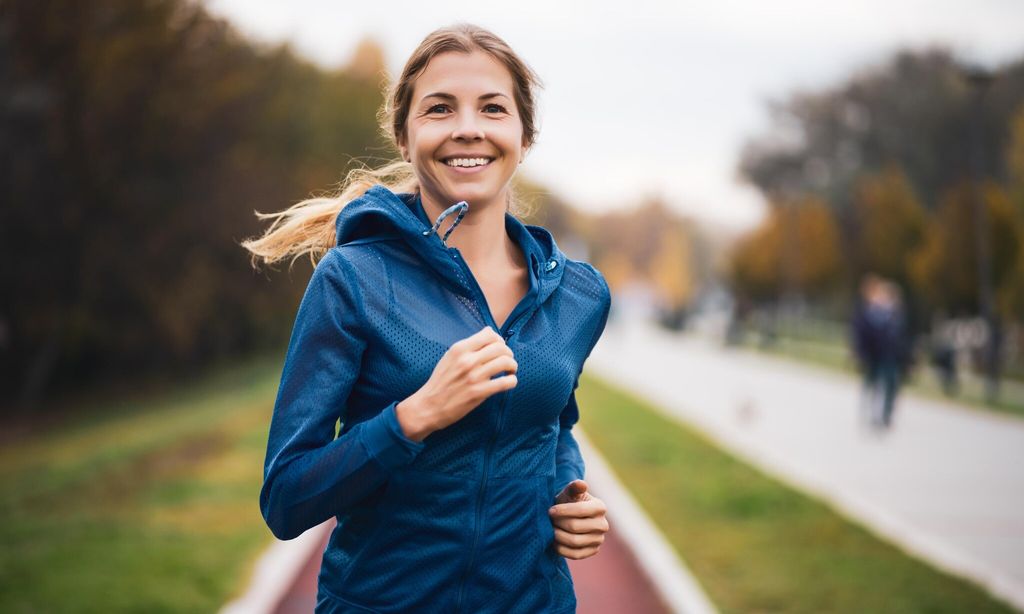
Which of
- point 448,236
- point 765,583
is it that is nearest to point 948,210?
point 765,583

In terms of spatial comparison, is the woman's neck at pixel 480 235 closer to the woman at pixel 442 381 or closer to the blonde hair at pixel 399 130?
the woman at pixel 442 381

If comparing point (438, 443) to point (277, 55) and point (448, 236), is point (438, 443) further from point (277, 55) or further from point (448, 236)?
point (277, 55)

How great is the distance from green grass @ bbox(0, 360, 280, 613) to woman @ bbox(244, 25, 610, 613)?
3985 millimetres

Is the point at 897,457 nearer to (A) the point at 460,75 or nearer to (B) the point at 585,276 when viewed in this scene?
(B) the point at 585,276

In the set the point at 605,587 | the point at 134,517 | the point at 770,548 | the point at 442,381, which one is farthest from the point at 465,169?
the point at 134,517

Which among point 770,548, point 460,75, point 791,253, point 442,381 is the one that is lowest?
point 791,253

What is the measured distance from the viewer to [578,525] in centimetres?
201

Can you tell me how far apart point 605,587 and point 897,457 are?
6126 millimetres

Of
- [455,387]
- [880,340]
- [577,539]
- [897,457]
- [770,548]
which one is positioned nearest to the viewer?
[455,387]

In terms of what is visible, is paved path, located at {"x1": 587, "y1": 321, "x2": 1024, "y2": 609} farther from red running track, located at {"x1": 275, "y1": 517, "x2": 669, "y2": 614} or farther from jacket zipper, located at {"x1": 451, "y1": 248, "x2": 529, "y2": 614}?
jacket zipper, located at {"x1": 451, "y1": 248, "x2": 529, "y2": 614}

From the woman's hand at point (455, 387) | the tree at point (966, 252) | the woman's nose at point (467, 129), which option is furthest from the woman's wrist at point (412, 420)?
the tree at point (966, 252)

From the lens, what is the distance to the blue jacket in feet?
5.76

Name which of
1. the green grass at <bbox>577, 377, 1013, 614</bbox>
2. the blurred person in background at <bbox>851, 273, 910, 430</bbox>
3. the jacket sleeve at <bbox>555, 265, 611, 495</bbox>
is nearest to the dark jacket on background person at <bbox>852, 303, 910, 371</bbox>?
the blurred person in background at <bbox>851, 273, 910, 430</bbox>

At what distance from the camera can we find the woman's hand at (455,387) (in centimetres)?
167
